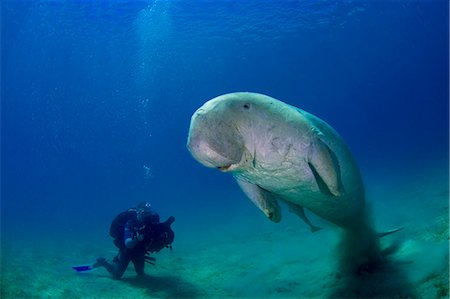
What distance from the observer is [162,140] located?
12938 centimetres

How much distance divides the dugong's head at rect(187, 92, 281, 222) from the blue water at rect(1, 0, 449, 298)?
20.7 metres

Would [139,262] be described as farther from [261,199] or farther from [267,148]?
[267,148]

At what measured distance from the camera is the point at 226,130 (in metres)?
2.86

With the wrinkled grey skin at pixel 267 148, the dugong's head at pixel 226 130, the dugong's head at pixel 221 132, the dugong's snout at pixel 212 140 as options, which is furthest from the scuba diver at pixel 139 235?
the dugong's snout at pixel 212 140

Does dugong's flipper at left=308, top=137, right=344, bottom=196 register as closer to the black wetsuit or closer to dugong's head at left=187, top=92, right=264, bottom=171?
dugong's head at left=187, top=92, right=264, bottom=171

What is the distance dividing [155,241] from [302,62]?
189 feet

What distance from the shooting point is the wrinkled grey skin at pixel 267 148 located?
2.82 metres

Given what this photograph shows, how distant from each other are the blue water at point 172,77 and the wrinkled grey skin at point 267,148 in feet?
65.5

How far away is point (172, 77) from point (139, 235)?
5178 cm

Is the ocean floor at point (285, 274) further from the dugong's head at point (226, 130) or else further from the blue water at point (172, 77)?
the blue water at point (172, 77)

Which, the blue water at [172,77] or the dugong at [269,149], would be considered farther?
the blue water at [172,77]

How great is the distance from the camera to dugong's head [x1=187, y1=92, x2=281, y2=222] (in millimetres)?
2766

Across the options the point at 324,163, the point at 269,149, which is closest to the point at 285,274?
the point at 324,163

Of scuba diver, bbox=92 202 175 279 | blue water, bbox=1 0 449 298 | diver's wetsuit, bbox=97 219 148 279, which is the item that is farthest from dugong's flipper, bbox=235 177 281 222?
blue water, bbox=1 0 449 298
